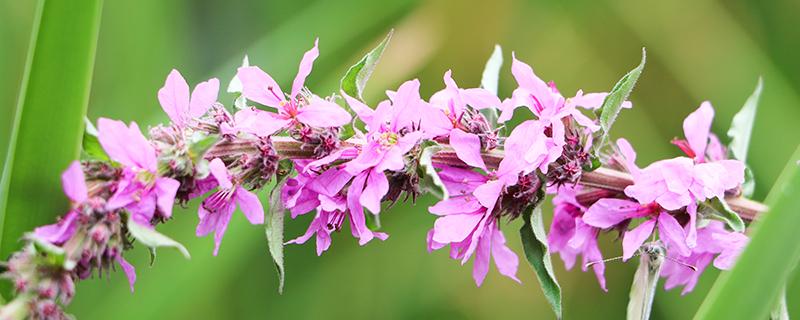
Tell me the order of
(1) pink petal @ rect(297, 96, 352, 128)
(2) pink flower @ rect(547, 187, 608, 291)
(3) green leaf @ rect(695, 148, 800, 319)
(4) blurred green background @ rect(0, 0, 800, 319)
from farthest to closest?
(4) blurred green background @ rect(0, 0, 800, 319), (2) pink flower @ rect(547, 187, 608, 291), (1) pink petal @ rect(297, 96, 352, 128), (3) green leaf @ rect(695, 148, 800, 319)

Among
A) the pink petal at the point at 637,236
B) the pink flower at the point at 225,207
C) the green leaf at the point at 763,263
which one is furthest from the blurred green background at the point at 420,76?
the green leaf at the point at 763,263

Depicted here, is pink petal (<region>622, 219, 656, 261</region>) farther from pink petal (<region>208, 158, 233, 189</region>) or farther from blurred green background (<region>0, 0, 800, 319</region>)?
blurred green background (<region>0, 0, 800, 319</region>)

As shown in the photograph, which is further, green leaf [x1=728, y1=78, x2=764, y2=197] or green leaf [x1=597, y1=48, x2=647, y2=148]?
green leaf [x1=728, y1=78, x2=764, y2=197]

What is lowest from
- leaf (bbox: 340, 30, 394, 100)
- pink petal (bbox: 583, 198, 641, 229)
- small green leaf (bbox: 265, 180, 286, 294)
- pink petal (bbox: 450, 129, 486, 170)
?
pink petal (bbox: 583, 198, 641, 229)

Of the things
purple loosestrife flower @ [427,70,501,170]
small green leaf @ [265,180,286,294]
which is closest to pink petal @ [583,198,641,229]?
purple loosestrife flower @ [427,70,501,170]

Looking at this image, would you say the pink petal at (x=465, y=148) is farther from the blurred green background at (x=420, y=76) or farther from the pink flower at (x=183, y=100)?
the blurred green background at (x=420, y=76)

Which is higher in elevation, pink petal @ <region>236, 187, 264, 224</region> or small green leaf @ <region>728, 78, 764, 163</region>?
pink petal @ <region>236, 187, 264, 224</region>

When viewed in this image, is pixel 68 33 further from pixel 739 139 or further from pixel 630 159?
→ pixel 739 139
